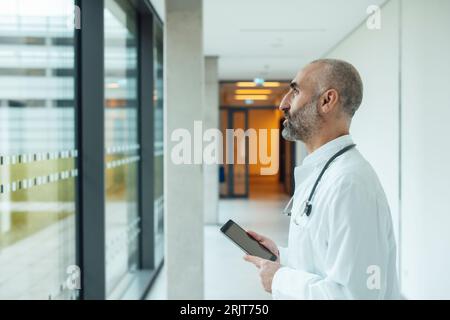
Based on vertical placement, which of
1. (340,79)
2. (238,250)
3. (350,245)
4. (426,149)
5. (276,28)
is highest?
(276,28)

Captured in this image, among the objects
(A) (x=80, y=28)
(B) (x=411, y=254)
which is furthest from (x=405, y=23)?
(A) (x=80, y=28)

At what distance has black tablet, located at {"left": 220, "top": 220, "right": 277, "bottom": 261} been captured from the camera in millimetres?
1602

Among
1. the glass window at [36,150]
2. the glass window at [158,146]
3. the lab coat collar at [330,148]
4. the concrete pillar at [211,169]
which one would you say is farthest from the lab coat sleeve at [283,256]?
the concrete pillar at [211,169]

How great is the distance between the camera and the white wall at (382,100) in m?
4.81

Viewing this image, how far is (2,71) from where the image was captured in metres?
2.41

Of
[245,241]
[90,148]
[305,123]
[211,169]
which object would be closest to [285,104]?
[305,123]

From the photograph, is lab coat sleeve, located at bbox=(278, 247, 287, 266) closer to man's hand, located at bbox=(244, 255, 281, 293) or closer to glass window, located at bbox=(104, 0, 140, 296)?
man's hand, located at bbox=(244, 255, 281, 293)

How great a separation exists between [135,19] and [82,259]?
10.1ft

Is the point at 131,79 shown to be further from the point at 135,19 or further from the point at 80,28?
the point at 80,28

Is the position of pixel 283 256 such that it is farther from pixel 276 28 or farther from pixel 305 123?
pixel 276 28

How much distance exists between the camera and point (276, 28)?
6.34 m

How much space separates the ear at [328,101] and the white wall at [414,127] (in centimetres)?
259

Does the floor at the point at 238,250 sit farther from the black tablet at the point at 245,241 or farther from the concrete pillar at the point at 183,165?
the black tablet at the point at 245,241

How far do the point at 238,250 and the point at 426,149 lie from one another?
173 inches
